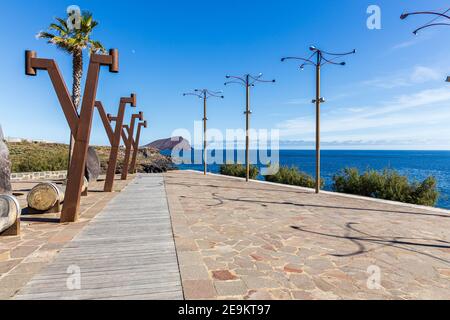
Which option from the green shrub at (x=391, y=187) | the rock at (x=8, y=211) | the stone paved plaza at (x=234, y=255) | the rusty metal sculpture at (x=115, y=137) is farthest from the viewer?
the green shrub at (x=391, y=187)

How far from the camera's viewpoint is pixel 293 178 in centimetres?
2062

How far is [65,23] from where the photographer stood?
55.1ft

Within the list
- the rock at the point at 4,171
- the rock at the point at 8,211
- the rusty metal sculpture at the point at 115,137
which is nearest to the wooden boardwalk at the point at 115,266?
the rock at the point at 8,211

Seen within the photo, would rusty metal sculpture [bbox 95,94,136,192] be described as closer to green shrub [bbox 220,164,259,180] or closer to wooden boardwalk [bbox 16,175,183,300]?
wooden boardwalk [bbox 16,175,183,300]

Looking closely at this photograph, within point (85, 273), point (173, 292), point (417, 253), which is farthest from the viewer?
point (417, 253)

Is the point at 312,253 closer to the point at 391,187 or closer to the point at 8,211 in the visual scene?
the point at 8,211

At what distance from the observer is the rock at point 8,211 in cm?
556

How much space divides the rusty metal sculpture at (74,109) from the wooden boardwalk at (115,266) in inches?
34.6

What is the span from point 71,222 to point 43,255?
2473mm

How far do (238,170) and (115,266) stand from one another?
2263 centimetres

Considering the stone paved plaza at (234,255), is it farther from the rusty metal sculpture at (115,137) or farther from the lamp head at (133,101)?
the lamp head at (133,101)
